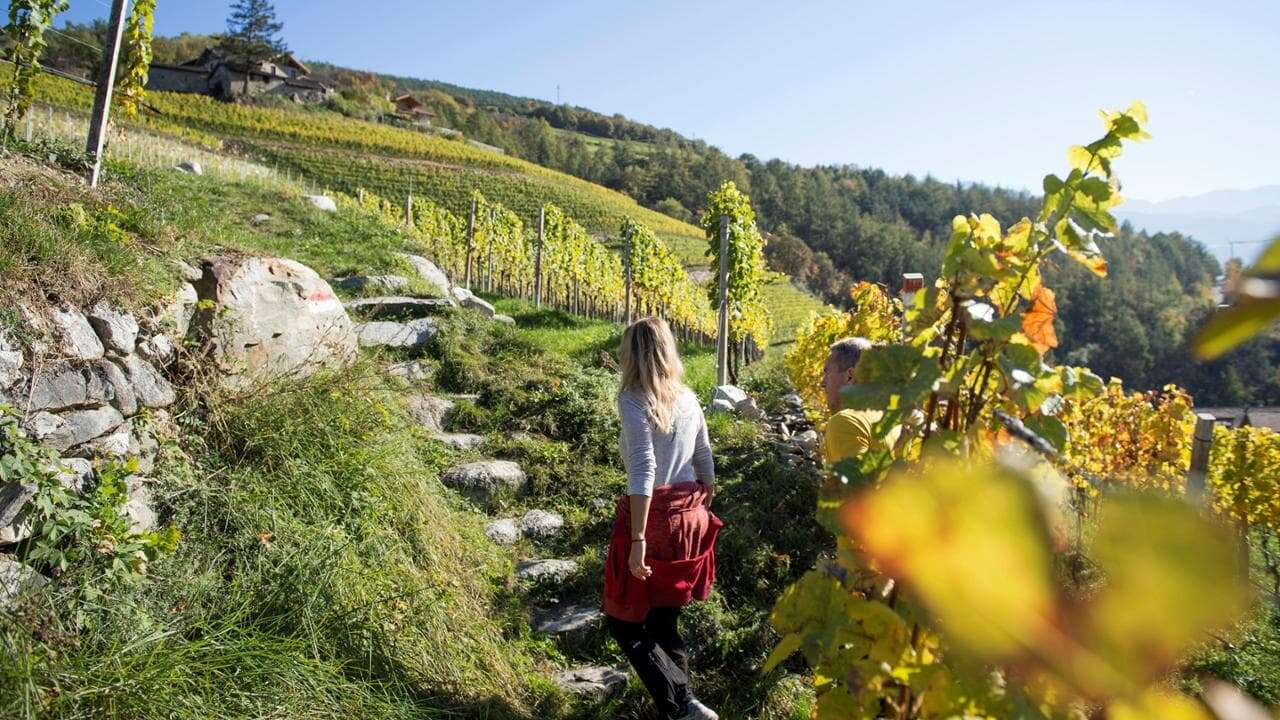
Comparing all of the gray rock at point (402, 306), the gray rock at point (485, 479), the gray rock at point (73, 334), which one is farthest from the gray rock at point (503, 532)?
the gray rock at point (402, 306)

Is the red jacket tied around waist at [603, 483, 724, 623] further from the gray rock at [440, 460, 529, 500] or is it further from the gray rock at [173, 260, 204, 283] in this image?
the gray rock at [173, 260, 204, 283]

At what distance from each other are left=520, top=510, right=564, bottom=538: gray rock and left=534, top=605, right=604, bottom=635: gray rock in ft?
2.59

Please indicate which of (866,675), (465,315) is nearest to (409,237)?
(465,315)

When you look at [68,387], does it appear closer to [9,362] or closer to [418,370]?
[9,362]

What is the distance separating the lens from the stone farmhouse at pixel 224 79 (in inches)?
2172

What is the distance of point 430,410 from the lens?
6.11m

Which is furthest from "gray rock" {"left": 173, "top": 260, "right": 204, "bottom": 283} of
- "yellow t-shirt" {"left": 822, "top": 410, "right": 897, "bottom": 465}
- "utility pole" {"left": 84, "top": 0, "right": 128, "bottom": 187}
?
"yellow t-shirt" {"left": 822, "top": 410, "right": 897, "bottom": 465}

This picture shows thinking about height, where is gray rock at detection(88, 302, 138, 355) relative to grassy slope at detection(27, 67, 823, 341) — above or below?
below

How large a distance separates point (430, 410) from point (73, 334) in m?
2.95

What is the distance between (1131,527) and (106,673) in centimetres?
275

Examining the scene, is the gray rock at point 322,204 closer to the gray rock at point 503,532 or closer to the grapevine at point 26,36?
the grapevine at point 26,36

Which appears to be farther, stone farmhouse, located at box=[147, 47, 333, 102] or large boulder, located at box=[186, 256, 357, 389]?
stone farmhouse, located at box=[147, 47, 333, 102]

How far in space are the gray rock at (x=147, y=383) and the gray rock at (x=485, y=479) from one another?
1904mm

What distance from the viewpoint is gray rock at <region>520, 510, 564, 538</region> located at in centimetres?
502
